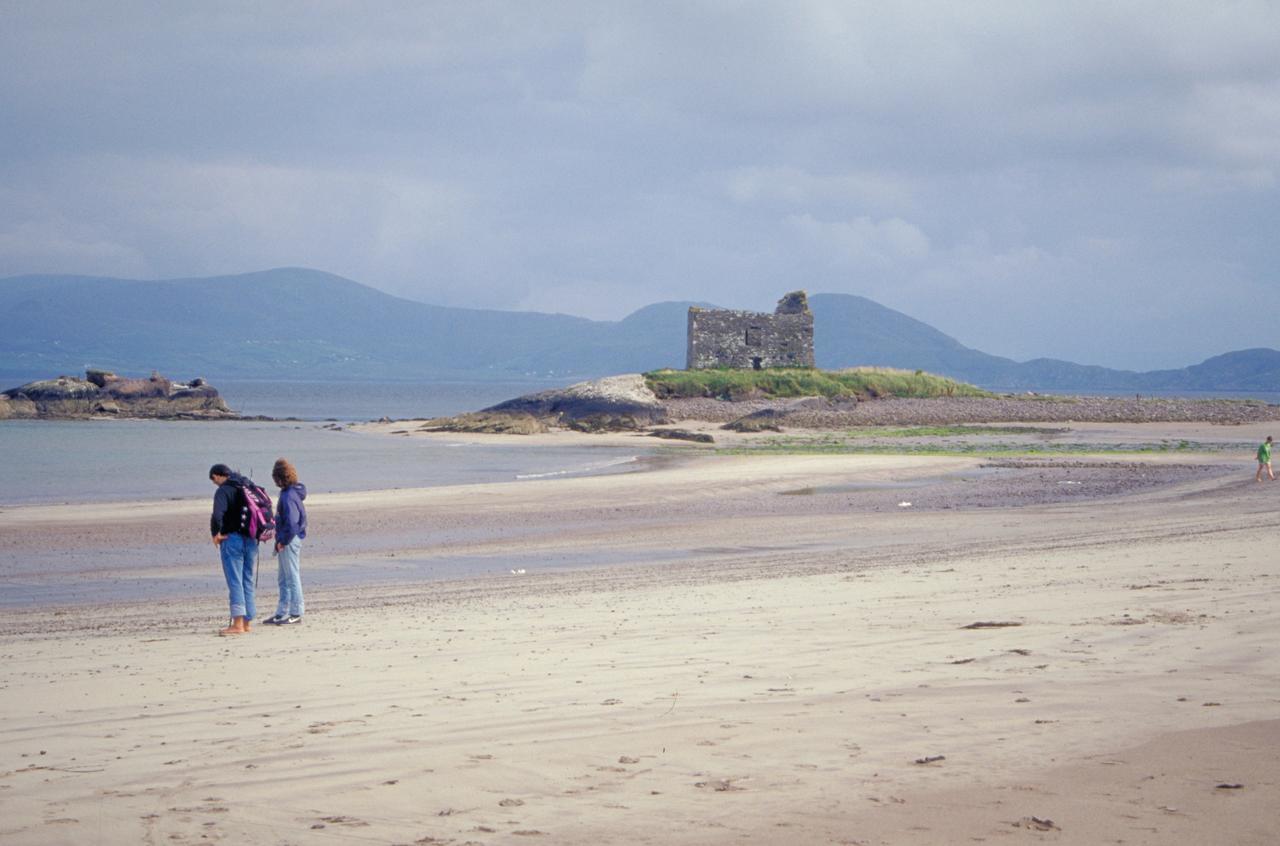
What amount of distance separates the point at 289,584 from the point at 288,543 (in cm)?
41

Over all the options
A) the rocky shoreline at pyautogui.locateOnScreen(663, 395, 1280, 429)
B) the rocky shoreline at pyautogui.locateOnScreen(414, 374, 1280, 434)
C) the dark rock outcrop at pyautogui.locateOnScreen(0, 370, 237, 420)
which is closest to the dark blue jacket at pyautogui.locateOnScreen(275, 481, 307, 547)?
the rocky shoreline at pyautogui.locateOnScreen(414, 374, 1280, 434)

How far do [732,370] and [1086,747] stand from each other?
5345 centimetres

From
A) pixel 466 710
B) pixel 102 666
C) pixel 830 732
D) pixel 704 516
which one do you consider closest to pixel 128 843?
pixel 466 710

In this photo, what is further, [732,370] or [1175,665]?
[732,370]

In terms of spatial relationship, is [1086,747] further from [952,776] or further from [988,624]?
[988,624]

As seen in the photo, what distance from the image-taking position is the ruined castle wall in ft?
197

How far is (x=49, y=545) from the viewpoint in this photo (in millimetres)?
17328

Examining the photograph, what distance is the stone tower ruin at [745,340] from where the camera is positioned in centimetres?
5994

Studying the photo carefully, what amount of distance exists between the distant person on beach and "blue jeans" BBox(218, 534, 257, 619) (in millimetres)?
258

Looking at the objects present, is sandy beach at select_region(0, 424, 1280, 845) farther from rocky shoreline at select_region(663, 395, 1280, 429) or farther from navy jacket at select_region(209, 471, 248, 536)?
rocky shoreline at select_region(663, 395, 1280, 429)

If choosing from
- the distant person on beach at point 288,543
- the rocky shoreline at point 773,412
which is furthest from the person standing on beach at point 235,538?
the rocky shoreline at point 773,412

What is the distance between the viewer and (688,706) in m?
6.42

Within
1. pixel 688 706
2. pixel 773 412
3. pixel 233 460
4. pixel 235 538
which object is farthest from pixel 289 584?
pixel 773 412

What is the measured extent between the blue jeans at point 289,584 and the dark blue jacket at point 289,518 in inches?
5.7
